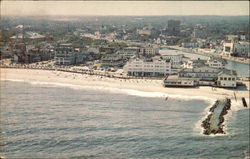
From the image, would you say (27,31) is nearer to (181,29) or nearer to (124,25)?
(124,25)

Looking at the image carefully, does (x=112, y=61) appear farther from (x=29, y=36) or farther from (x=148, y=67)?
(x=29, y=36)

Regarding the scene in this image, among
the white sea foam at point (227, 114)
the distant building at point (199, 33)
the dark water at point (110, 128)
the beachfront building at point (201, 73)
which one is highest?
the distant building at point (199, 33)

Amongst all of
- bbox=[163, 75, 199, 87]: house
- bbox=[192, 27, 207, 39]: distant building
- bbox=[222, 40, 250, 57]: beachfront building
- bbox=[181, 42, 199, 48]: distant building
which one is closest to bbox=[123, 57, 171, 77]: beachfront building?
bbox=[163, 75, 199, 87]: house

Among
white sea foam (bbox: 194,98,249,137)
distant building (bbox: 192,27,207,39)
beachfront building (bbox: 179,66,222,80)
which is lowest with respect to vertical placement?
white sea foam (bbox: 194,98,249,137)

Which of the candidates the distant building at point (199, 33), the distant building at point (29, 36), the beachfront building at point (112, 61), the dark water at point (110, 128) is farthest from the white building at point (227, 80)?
the distant building at point (199, 33)

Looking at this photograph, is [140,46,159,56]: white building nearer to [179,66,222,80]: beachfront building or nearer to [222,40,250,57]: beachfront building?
[222,40,250,57]: beachfront building

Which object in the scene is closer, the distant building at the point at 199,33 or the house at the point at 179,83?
the house at the point at 179,83

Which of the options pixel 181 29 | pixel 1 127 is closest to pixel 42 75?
pixel 1 127

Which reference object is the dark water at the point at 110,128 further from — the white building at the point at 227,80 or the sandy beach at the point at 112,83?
the white building at the point at 227,80
